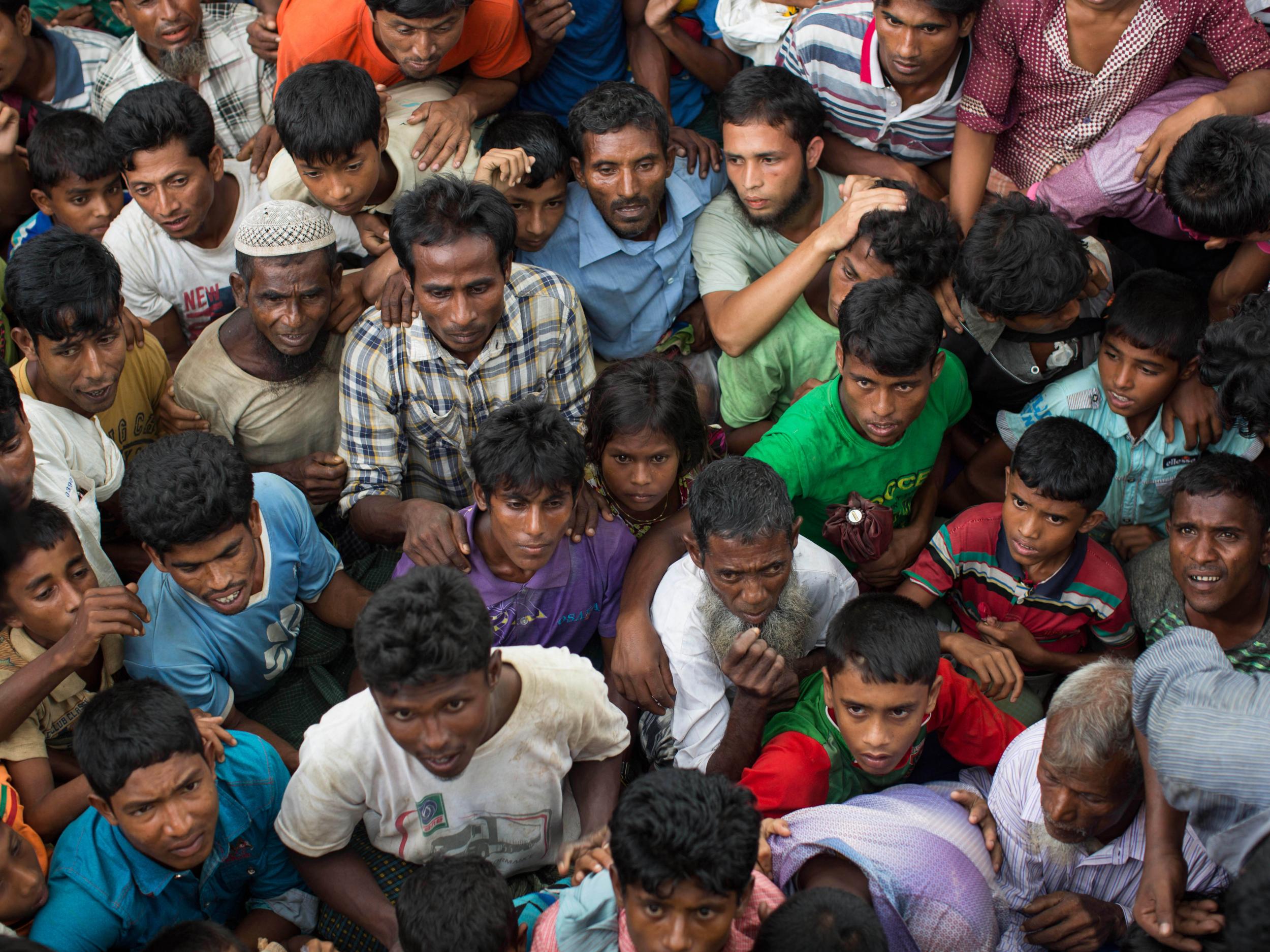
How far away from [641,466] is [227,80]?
9.20 ft

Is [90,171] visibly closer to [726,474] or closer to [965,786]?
[726,474]

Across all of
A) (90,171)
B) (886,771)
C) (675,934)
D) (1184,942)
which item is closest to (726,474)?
(886,771)

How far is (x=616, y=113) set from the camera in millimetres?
4414

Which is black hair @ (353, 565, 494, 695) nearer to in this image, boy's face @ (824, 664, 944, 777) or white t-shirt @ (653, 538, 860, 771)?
white t-shirt @ (653, 538, 860, 771)

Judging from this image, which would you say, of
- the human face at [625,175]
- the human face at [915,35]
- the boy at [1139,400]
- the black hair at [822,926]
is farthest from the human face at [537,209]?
the black hair at [822,926]

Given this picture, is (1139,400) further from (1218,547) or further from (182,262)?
(182,262)

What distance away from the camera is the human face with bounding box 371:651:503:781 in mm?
2738

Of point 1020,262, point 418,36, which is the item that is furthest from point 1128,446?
point 418,36

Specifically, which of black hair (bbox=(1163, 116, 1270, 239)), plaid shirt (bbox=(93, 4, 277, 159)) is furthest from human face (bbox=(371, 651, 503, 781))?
plaid shirt (bbox=(93, 4, 277, 159))

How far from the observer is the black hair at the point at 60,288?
3574mm

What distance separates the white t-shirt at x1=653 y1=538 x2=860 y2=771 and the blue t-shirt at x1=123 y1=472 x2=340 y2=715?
46.2 inches

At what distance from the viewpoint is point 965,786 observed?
3414 millimetres

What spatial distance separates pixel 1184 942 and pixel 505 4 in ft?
13.2

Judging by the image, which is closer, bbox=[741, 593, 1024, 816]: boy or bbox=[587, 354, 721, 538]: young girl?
bbox=[741, 593, 1024, 816]: boy
